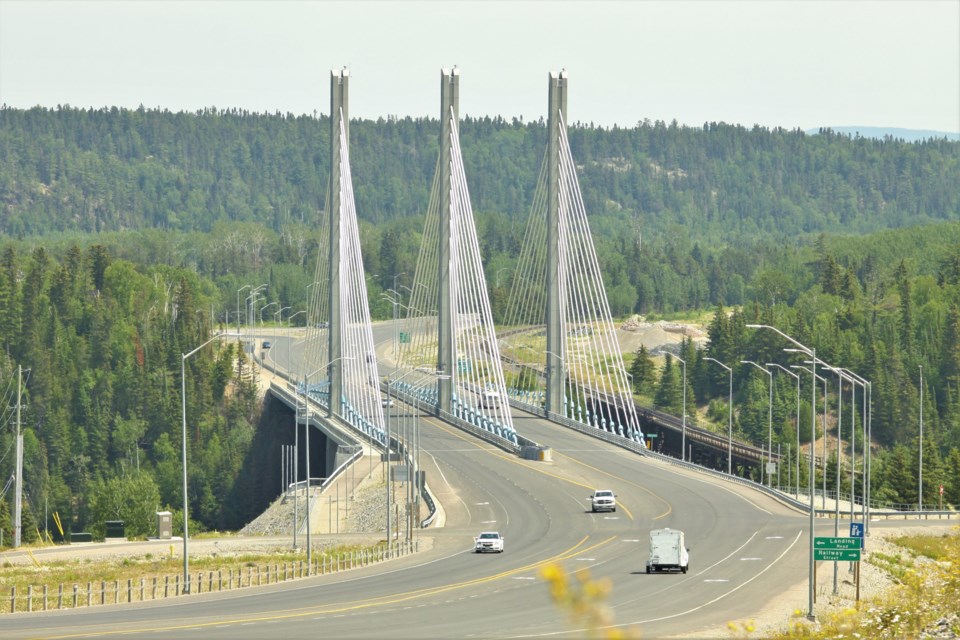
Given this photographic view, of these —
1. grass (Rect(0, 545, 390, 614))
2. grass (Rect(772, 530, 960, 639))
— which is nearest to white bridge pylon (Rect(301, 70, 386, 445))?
grass (Rect(0, 545, 390, 614))

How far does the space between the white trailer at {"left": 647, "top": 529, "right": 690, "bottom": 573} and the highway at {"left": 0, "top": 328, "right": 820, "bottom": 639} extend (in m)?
0.53

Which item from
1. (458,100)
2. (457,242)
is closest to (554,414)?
(457,242)

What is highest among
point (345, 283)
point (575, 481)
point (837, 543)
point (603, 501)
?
point (345, 283)

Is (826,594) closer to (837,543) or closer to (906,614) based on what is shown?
(837,543)

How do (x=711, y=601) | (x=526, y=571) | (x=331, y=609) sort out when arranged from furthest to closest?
(x=526, y=571) < (x=711, y=601) < (x=331, y=609)

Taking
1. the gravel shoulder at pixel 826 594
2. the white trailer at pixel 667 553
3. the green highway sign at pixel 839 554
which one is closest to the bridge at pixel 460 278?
the gravel shoulder at pixel 826 594

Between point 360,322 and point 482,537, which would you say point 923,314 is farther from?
point 482,537

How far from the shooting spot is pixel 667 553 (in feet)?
188

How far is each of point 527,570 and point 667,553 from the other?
16.7 feet

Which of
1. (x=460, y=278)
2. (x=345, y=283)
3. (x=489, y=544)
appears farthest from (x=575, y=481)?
(x=345, y=283)

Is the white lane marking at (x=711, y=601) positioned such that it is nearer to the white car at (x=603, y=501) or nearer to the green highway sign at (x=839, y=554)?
the green highway sign at (x=839, y=554)

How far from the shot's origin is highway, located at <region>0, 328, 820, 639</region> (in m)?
41.7

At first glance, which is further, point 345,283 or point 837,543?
point 345,283

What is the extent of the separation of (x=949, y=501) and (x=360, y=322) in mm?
39930
